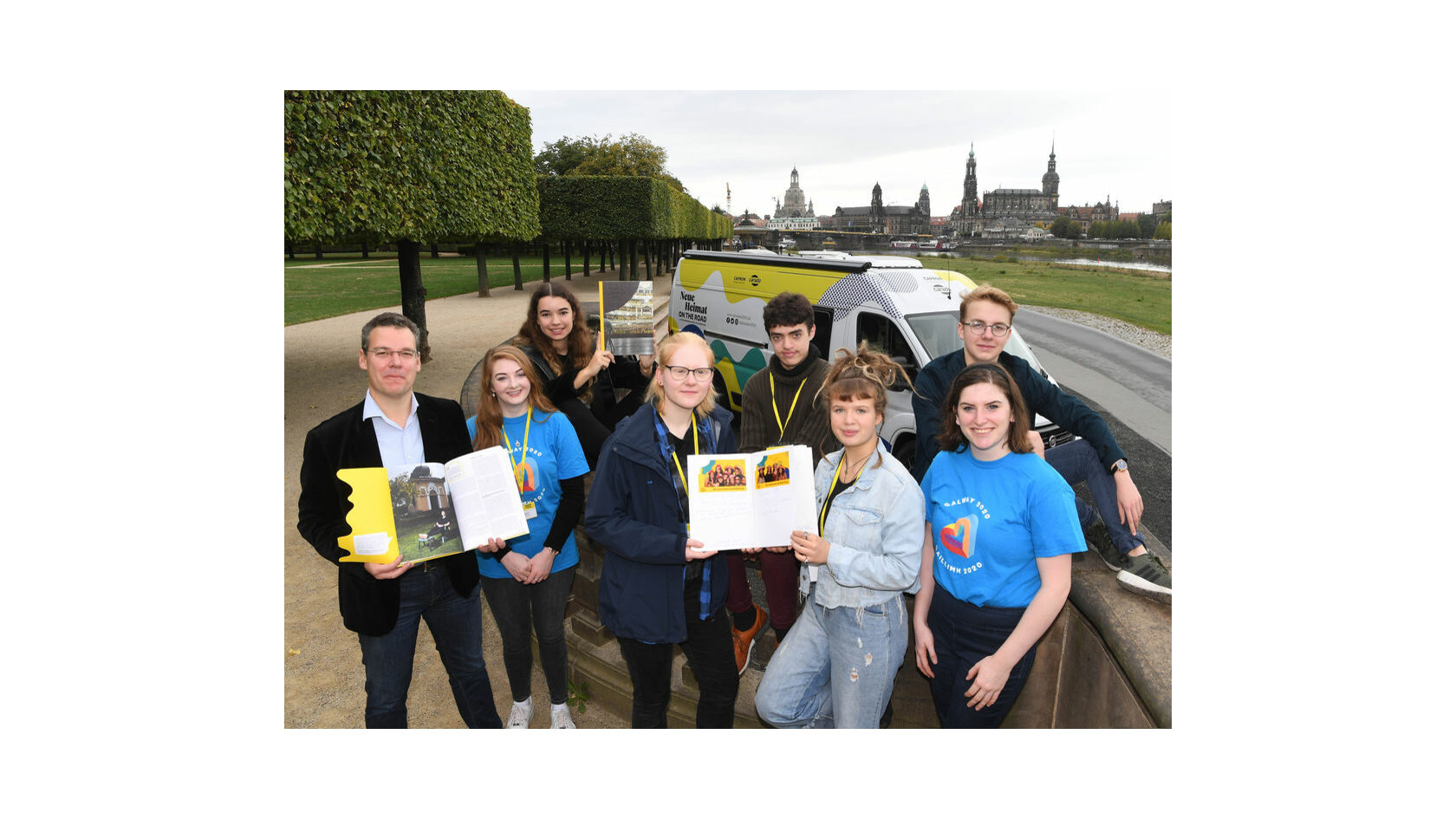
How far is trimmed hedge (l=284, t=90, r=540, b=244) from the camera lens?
6996 millimetres

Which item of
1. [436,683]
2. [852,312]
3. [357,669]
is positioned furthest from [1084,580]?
[852,312]

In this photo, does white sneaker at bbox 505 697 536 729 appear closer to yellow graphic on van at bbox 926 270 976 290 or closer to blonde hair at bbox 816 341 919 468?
blonde hair at bbox 816 341 919 468

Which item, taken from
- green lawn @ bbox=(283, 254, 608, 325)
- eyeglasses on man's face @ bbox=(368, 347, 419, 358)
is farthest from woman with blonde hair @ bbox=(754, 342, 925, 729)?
green lawn @ bbox=(283, 254, 608, 325)

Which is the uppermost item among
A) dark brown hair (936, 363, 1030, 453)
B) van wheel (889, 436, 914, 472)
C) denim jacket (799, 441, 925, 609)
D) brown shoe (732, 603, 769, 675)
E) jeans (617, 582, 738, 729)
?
dark brown hair (936, 363, 1030, 453)

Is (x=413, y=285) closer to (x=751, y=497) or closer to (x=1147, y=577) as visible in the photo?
(x=751, y=497)

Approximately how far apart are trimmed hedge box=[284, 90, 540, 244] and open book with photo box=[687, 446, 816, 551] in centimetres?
644

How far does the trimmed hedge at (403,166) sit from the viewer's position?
275 inches

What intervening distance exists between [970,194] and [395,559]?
4.98 m

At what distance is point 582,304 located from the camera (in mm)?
4477

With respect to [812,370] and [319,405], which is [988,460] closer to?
[812,370]

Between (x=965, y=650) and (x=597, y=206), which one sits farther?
(x=597, y=206)

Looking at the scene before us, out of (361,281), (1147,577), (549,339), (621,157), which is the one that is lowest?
(1147,577)

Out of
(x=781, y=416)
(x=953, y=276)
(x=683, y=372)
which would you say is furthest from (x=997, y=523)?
(x=953, y=276)

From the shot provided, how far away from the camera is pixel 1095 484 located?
11.6 feet
